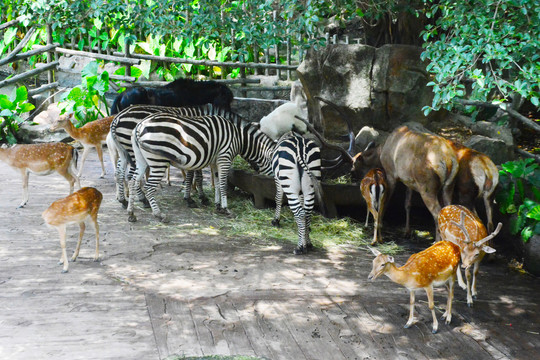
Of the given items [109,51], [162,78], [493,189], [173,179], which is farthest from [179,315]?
[109,51]

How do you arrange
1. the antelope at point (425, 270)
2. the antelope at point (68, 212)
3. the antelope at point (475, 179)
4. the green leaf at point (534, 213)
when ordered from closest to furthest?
the antelope at point (425, 270)
the antelope at point (68, 212)
the green leaf at point (534, 213)
the antelope at point (475, 179)

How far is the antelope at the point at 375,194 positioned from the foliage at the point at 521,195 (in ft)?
4.42

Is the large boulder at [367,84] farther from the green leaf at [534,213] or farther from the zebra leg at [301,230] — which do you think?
the green leaf at [534,213]

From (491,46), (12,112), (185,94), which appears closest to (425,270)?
(491,46)

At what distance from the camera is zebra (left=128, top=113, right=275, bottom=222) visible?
7.97 m

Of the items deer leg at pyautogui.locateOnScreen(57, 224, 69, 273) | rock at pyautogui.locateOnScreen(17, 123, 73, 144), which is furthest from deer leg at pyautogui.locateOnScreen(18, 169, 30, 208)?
rock at pyautogui.locateOnScreen(17, 123, 73, 144)

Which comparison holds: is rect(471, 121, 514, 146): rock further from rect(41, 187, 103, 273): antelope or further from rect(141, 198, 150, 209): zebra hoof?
rect(41, 187, 103, 273): antelope

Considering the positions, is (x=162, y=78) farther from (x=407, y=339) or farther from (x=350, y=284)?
(x=407, y=339)

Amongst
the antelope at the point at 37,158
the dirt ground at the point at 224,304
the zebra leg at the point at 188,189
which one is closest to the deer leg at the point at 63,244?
the dirt ground at the point at 224,304

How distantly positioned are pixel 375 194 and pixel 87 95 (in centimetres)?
690

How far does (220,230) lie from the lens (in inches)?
316

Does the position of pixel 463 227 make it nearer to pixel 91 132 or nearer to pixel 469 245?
pixel 469 245

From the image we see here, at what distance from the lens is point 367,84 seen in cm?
916

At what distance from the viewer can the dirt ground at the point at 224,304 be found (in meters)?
5.01
